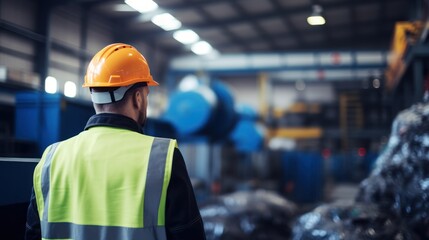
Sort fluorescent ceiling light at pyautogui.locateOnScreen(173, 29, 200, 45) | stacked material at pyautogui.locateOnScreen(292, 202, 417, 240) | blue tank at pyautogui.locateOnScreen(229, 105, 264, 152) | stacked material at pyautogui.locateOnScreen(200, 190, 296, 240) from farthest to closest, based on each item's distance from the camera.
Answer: blue tank at pyautogui.locateOnScreen(229, 105, 264, 152) → fluorescent ceiling light at pyautogui.locateOnScreen(173, 29, 200, 45) → stacked material at pyautogui.locateOnScreen(200, 190, 296, 240) → stacked material at pyautogui.locateOnScreen(292, 202, 417, 240)

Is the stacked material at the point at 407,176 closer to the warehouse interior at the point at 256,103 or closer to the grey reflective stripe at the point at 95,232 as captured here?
the warehouse interior at the point at 256,103

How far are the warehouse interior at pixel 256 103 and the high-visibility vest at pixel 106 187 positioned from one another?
0.37 m

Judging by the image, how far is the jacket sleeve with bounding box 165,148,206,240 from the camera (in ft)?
4.41

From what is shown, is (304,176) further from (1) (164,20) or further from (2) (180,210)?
(2) (180,210)

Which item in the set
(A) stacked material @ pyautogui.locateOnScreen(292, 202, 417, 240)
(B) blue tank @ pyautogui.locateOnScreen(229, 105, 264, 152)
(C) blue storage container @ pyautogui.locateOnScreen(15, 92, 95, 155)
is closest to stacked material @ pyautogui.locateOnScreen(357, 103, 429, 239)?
(A) stacked material @ pyautogui.locateOnScreen(292, 202, 417, 240)

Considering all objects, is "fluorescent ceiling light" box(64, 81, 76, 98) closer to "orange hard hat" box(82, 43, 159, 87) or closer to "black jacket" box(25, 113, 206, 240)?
"orange hard hat" box(82, 43, 159, 87)

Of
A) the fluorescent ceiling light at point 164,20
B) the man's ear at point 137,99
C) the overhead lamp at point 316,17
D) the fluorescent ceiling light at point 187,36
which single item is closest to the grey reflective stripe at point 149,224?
the man's ear at point 137,99

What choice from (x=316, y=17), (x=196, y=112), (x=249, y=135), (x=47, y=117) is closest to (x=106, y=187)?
(x=316, y=17)

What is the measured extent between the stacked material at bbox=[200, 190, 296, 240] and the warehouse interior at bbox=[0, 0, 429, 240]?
15 millimetres

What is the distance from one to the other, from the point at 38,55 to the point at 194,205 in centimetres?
693

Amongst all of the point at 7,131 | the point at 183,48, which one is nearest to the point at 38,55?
the point at 7,131

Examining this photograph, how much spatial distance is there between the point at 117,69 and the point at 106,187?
16.3 inches

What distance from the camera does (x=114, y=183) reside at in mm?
1378

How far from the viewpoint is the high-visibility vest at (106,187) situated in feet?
4.42
